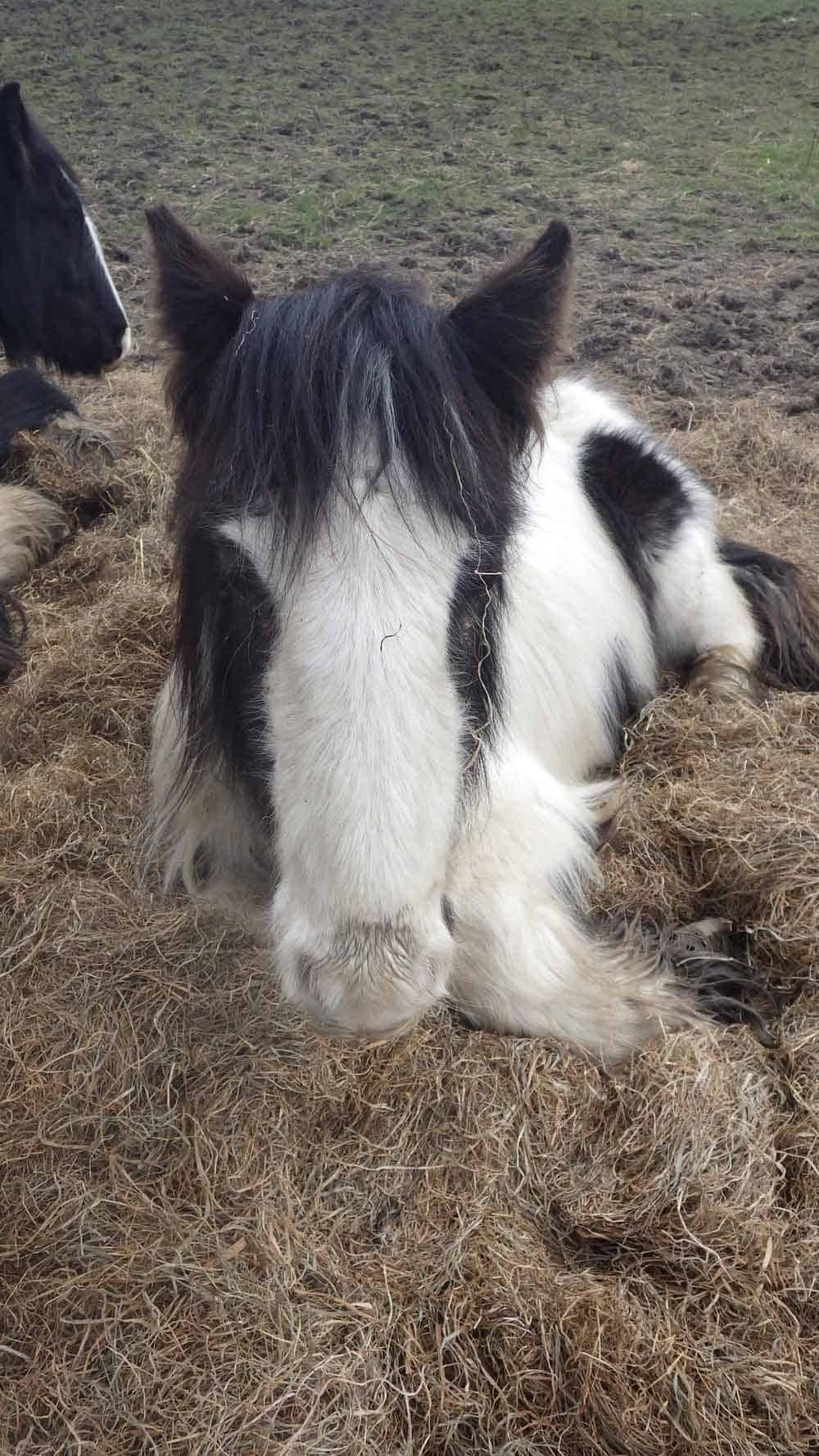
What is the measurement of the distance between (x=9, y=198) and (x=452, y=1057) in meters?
5.57

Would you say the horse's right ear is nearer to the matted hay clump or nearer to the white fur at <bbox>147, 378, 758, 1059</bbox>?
the white fur at <bbox>147, 378, 758, 1059</bbox>

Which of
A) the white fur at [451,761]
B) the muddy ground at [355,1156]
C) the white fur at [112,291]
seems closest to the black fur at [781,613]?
the white fur at [451,761]

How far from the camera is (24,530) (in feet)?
14.6

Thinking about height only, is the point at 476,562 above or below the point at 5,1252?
above

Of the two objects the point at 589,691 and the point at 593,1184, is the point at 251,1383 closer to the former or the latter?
the point at 593,1184

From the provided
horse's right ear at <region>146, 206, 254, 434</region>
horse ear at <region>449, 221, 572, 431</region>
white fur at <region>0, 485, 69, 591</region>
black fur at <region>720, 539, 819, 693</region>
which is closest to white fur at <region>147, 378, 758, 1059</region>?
black fur at <region>720, 539, 819, 693</region>

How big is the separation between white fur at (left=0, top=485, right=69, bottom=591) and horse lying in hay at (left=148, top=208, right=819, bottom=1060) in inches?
69.6

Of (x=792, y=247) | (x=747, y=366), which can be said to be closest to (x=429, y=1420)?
(x=747, y=366)

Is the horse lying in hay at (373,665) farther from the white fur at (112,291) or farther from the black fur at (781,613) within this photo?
the white fur at (112,291)

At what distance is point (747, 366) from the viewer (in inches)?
244

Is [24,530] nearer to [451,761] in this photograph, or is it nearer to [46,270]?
[46,270]

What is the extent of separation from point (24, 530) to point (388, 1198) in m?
3.39

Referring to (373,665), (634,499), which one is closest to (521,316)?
(373,665)

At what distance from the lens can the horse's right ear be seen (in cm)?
204
